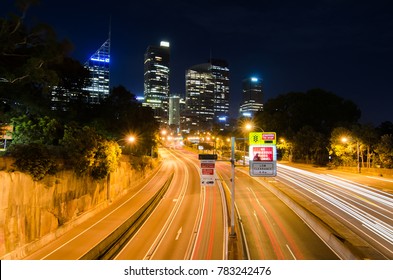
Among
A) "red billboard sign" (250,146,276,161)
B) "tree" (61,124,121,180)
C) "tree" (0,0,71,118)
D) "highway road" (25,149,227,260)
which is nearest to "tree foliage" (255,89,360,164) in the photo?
"highway road" (25,149,227,260)

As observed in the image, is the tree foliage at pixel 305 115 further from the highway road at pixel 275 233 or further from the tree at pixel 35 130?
the tree at pixel 35 130

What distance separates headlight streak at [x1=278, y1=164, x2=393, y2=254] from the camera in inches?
1059

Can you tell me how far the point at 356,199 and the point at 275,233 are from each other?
1648cm

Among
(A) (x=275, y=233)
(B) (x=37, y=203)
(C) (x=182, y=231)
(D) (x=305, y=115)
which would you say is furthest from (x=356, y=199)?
(D) (x=305, y=115)

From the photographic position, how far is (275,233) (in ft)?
89.1

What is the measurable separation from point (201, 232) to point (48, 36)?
20.8 m

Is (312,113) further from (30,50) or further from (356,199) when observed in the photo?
(30,50)

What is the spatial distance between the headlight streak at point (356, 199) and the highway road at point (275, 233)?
448 cm

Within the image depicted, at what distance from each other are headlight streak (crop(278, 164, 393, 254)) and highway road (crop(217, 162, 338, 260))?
4482 mm

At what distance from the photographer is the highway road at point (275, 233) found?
22500 mm

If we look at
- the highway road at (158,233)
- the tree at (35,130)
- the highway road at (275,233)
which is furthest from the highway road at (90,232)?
the highway road at (275,233)

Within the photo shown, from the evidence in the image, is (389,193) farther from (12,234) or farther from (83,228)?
(12,234)
